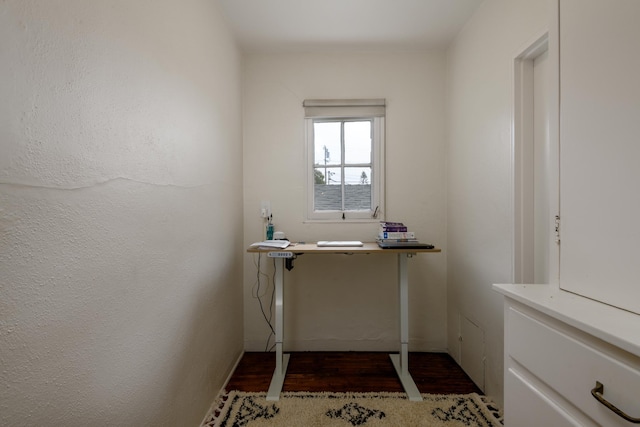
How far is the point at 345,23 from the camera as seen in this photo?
6.84ft

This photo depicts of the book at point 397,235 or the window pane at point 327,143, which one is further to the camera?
the window pane at point 327,143

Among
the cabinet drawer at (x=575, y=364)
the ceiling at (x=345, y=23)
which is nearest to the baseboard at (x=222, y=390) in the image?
the cabinet drawer at (x=575, y=364)

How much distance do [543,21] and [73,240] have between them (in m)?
2.10

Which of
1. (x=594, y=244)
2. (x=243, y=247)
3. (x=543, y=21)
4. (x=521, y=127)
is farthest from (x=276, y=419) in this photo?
(x=543, y=21)

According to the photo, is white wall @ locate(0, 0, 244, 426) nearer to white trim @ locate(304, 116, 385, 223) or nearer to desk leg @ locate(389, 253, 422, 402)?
white trim @ locate(304, 116, 385, 223)

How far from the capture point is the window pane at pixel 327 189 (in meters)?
2.55

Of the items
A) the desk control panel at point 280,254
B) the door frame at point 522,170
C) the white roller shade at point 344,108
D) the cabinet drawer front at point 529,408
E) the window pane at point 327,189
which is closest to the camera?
the cabinet drawer front at point 529,408

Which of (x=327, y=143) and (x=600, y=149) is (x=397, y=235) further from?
(x=600, y=149)

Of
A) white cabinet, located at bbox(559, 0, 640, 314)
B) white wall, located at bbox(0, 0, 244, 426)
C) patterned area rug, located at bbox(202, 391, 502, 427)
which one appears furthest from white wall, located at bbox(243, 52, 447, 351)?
white cabinet, located at bbox(559, 0, 640, 314)

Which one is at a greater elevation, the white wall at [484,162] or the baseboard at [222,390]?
the white wall at [484,162]

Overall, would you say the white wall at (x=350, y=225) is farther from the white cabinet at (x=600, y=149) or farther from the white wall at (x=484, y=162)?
the white cabinet at (x=600, y=149)

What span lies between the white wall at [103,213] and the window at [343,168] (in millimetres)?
1073

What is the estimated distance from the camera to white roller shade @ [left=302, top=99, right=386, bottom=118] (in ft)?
8.00

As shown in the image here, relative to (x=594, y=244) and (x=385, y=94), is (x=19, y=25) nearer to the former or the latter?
(x=594, y=244)
